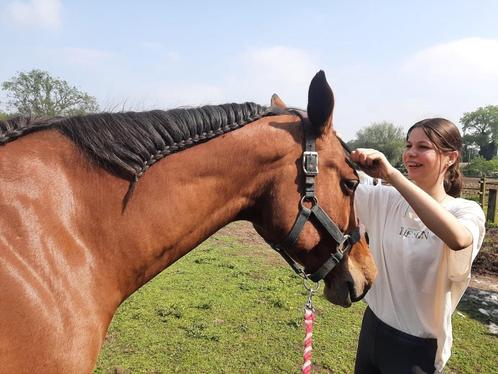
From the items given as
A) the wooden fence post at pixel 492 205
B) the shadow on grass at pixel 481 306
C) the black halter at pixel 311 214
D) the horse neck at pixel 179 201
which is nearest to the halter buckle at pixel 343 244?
the black halter at pixel 311 214

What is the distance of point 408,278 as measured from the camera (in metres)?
2.11

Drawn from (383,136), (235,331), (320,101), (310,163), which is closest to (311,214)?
(310,163)

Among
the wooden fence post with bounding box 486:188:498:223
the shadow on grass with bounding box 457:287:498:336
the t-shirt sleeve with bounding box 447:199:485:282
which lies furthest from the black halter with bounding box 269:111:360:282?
the wooden fence post with bounding box 486:188:498:223

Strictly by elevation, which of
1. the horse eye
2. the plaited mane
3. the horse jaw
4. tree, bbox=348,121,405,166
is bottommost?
tree, bbox=348,121,405,166

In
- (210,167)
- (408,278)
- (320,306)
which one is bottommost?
(320,306)

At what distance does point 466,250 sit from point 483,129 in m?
90.3

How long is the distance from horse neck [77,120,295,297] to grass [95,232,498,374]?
2606 millimetres

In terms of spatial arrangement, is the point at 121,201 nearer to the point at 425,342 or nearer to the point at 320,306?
the point at 425,342

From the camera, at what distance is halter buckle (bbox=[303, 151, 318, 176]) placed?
177cm

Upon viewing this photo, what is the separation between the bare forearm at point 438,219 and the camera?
176cm

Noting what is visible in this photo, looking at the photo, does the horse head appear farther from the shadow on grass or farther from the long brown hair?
the shadow on grass

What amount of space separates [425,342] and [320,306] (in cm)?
347

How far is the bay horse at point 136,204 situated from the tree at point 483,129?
80.3 meters

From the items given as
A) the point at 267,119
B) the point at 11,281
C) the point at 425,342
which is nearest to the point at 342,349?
the point at 425,342
